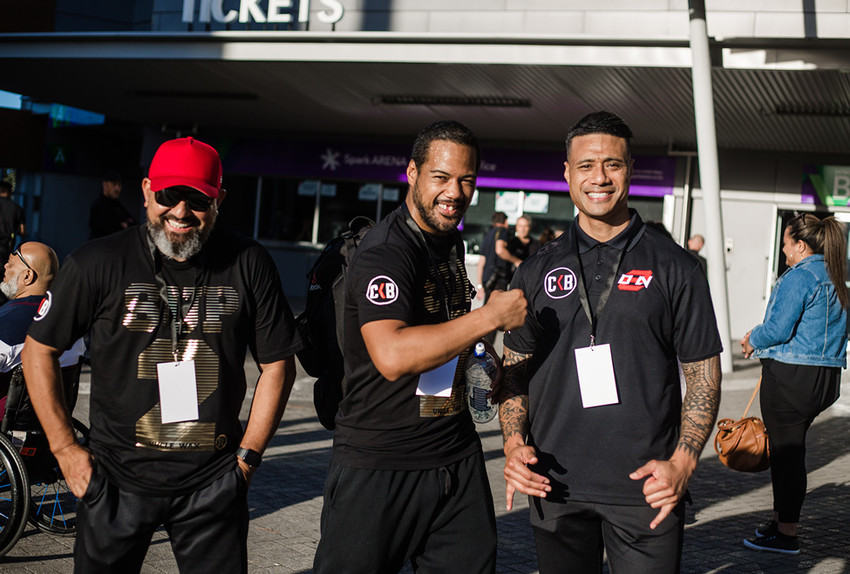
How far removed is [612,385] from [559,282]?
0.40 meters

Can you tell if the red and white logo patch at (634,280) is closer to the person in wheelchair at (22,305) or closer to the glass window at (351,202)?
the person in wheelchair at (22,305)

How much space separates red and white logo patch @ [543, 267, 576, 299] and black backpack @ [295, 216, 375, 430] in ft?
2.27

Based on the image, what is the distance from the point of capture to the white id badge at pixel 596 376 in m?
2.85

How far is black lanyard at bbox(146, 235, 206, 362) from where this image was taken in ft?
9.73

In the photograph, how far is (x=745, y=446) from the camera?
5.51 meters

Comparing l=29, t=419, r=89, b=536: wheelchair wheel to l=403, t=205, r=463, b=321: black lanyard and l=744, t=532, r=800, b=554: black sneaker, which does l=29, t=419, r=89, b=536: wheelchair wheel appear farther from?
l=744, t=532, r=800, b=554: black sneaker

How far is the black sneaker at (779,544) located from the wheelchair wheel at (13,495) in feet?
13.8

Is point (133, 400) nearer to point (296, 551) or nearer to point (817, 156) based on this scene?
point (296, 551)

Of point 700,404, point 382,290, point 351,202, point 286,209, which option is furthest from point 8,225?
point 286,209

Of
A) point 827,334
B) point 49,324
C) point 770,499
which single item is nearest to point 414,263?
point 49,324

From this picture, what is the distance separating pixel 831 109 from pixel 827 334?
34.6ft

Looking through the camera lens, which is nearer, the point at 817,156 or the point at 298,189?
the point at 817,156

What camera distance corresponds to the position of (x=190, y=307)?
9.84ft

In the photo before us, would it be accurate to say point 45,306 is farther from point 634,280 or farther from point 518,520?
point 518,520
